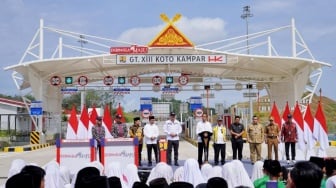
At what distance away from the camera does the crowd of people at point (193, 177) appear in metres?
3.22

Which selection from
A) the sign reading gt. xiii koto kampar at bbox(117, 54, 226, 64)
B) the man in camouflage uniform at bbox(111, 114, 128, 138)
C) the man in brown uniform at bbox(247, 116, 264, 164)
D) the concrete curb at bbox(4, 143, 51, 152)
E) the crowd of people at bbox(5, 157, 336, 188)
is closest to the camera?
the crowd of people at bbox(5, 157, 336, 188)

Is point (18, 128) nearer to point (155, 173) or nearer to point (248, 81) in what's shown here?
point (248, 81)

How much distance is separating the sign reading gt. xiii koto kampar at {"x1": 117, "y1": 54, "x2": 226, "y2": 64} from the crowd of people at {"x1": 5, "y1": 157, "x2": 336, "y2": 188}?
1508 centimetres

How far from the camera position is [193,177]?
748 centimetres

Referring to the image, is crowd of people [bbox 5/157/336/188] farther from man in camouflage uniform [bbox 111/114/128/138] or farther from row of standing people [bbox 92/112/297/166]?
row of standing people [bbox 92/112/297/166]

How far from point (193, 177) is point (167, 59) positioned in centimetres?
1616

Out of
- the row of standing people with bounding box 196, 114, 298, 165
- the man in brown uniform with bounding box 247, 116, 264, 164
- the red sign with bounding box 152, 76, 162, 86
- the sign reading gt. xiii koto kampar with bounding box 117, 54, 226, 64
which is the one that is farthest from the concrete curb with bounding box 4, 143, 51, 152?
the man in brown uniform with bounding box 247, 116, 264, 164

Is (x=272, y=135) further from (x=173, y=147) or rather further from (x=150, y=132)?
(x=150, y=132)

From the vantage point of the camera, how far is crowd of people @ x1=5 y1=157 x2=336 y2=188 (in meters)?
3.22

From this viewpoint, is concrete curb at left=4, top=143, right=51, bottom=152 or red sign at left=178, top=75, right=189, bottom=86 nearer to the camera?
concrete curb at left=4, top=143, right=51, bottom=152

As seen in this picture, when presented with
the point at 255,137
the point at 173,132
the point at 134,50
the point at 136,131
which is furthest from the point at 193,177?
the point at 134,50

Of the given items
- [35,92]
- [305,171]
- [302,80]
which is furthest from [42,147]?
[305,171]

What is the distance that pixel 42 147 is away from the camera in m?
29.6

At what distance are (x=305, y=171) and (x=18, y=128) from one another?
44210 mm
